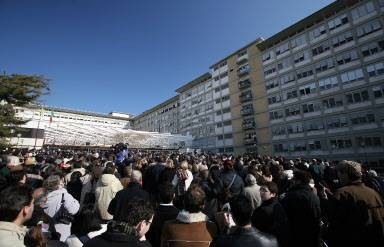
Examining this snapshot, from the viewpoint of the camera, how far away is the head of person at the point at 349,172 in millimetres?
3465

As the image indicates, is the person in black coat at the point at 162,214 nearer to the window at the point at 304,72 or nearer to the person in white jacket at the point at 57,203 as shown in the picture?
the person in white jacket at the point at 57,203

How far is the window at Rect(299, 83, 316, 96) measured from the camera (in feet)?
122

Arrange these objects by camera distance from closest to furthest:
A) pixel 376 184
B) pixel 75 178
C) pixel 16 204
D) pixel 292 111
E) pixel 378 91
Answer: pixel 16 204 < pixel 376 184 < pixel 75 178 < pixel 378 91 < pixel 292 111

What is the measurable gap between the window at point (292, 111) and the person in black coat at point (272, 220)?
38895mm

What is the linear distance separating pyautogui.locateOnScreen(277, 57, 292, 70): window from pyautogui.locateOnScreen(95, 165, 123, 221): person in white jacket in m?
42.1

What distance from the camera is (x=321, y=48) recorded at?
120 ft

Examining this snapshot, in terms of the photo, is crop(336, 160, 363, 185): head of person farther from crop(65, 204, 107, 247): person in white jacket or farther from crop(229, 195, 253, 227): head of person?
crop(65, 204, 107, 247): person in white jacket

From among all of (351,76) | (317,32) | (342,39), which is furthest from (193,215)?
(317,32)

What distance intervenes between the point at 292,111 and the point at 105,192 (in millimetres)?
39756

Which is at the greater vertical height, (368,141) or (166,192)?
(368,141)

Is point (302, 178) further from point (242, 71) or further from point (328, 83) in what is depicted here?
point (242, 71)

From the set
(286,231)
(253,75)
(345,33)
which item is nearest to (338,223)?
(286,231)

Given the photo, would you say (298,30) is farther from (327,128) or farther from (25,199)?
(25,199)

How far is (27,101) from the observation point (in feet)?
68.7
